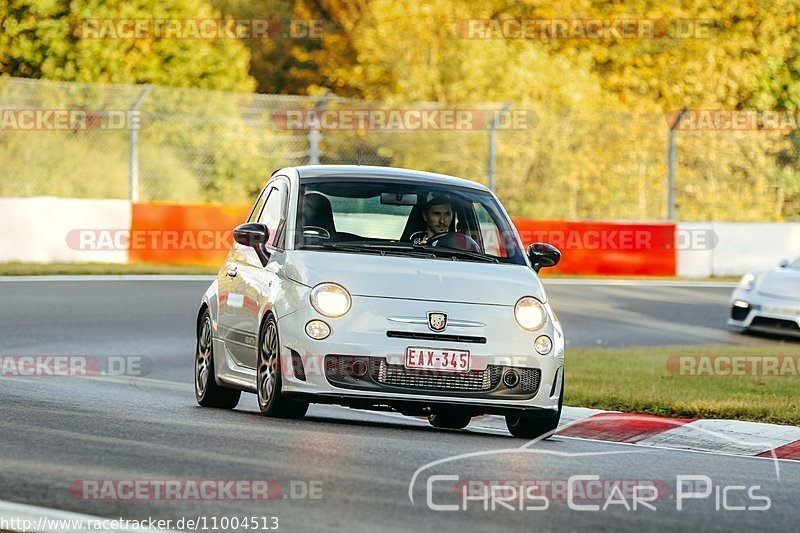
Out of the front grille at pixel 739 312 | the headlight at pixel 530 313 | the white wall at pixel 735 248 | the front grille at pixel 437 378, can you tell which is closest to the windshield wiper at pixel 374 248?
the headlight at pixel 530 313

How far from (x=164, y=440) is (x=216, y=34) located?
34903mm

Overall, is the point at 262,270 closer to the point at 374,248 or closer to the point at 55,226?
the point at 374,248

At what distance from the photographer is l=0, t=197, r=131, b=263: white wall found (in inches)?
942

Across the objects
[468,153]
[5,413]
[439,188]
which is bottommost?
[468,153]

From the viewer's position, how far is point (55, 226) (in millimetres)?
24406

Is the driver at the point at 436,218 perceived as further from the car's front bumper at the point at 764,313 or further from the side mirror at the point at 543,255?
the car's front bumper at the point at 764,313

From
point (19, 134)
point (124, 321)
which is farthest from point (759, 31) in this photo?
point (124, 321)

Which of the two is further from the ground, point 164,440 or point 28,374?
point 164,440

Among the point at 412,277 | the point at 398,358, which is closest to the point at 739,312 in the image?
the point at 412,277

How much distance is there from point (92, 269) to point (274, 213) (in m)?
14.0

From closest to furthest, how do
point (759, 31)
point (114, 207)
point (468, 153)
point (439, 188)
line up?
point (439, 188)
point (114, 207)
point (468, 153)
point (759, 31)

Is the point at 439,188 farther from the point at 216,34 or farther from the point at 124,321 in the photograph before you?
the point at 216,34

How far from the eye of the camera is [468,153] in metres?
36.1

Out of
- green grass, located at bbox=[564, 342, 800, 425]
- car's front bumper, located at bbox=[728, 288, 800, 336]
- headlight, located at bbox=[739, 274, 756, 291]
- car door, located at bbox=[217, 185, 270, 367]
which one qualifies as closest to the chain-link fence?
headlight, located at bbox=[739, 274, 756, 291]
